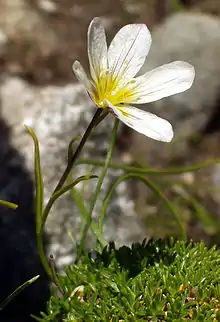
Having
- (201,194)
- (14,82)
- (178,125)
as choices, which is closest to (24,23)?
(14,82)

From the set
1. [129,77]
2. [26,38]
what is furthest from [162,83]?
[26,38]

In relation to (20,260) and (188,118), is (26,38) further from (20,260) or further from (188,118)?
(20,260)

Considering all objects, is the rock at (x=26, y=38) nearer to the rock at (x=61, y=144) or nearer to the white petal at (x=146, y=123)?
the rock at (x=61, y=144)

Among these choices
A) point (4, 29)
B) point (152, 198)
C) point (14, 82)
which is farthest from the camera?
point (4, 29)

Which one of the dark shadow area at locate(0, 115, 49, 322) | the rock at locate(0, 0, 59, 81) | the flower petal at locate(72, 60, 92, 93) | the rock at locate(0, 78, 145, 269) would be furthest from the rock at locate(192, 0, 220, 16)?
the flower petal at locate(72, 60, 92, 93)

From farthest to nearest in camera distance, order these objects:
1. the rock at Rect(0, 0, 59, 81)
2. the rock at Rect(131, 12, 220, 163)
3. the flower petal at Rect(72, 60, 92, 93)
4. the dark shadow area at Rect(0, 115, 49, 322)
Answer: the rock at Rect(131, 12, 220, 163), the rock at Rect(0, 0, 59, 81), the dark shadow area at Rect(0, 115, 49, 322), the flower petal at Rect(72, 60, 92, 93)

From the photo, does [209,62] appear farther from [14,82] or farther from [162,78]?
[162,78]

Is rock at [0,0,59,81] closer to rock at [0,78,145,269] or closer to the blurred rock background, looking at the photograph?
the blurred rock background
